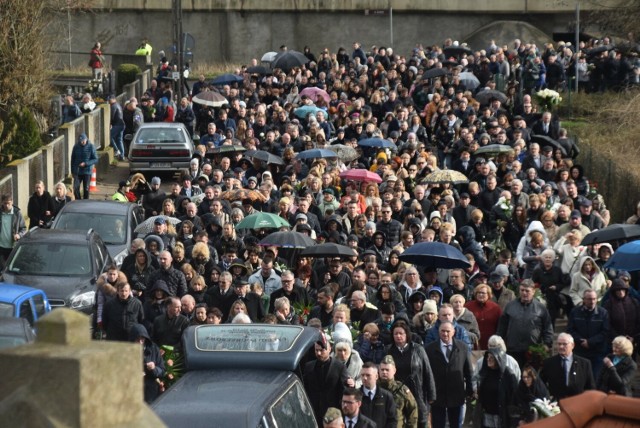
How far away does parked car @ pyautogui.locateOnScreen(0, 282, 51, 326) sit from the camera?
14609 millimetres

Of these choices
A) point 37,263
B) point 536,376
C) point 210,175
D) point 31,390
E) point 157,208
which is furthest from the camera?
point 210,175

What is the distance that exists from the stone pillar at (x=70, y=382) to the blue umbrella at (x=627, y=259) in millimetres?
14058

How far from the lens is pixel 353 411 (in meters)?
10.9

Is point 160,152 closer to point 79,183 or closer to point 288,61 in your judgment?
point 79,183

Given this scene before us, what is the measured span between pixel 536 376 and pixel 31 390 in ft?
35.5

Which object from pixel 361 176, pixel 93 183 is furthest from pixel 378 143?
pixel 93 183

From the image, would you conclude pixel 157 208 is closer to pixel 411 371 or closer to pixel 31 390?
pixel 411 371

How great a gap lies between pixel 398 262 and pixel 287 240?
5.40ft

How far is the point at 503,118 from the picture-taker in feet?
92.7

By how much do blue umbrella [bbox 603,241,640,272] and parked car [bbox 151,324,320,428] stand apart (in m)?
6.28

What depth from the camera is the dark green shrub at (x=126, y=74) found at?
4395cm

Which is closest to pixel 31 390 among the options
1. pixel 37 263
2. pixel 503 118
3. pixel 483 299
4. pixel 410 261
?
pixel 483 299

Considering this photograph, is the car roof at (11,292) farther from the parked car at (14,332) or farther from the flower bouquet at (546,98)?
the flower bouquet at (546,98)

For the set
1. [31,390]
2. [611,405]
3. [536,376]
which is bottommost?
[536,376]
